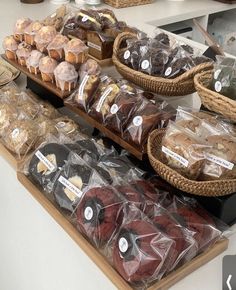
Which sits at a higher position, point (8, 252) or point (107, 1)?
point (107, 1)

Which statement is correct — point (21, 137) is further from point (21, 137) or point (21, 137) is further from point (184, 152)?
point (184, 152)

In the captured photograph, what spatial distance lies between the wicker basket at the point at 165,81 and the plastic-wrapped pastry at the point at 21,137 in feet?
0.88

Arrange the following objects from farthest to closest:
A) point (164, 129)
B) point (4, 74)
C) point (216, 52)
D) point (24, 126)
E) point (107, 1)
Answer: point (107, 1) → point (4, 74) → point (216, 52) → point (24, 126) → point (164, 129)

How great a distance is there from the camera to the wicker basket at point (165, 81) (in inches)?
36.0

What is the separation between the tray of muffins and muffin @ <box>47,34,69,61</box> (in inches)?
10.1

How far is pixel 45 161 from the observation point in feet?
2.70

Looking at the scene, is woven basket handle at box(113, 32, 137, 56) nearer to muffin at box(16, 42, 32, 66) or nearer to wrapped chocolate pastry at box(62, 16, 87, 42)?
wrapped chocolate pastry at box(62, 16, 87, 42)

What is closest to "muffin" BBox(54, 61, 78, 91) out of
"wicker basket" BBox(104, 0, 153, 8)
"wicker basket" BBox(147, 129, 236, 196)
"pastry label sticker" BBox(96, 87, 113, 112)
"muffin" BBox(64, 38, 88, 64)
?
"muffin" BBox(64, 38, 88, 64)

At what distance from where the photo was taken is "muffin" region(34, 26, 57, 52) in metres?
1.04

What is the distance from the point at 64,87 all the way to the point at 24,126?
0.47 feet

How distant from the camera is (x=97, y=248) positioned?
2.31 ft

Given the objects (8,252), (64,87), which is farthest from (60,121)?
(8,252)

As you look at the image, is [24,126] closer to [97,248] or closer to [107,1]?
[97,248]

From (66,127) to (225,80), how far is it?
0.39m
